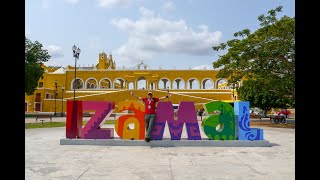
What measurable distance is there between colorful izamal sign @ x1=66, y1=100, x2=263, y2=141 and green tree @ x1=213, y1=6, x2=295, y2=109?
11.7 meters

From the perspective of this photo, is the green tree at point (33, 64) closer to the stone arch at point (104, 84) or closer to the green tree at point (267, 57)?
the green tree at point (267, 57)

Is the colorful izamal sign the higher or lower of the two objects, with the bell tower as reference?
lower

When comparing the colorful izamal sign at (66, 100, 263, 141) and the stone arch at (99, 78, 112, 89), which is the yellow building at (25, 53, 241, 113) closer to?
the stone arch at (99, 78, 112, 89)

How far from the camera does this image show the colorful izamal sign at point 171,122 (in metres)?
11.3

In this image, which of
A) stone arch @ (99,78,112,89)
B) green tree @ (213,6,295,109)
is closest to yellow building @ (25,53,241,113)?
stone arch @ (99,78,112,89)

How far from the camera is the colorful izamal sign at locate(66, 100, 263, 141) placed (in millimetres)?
11297

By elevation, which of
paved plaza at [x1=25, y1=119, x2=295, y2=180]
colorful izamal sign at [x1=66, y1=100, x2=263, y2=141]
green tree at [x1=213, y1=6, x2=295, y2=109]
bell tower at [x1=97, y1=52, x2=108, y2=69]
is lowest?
paved plaza at [x1=25, y1=119, x2=295, y2=180]

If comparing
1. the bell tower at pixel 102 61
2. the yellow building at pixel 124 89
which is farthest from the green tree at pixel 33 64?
the bell tower at pixel 102 61
